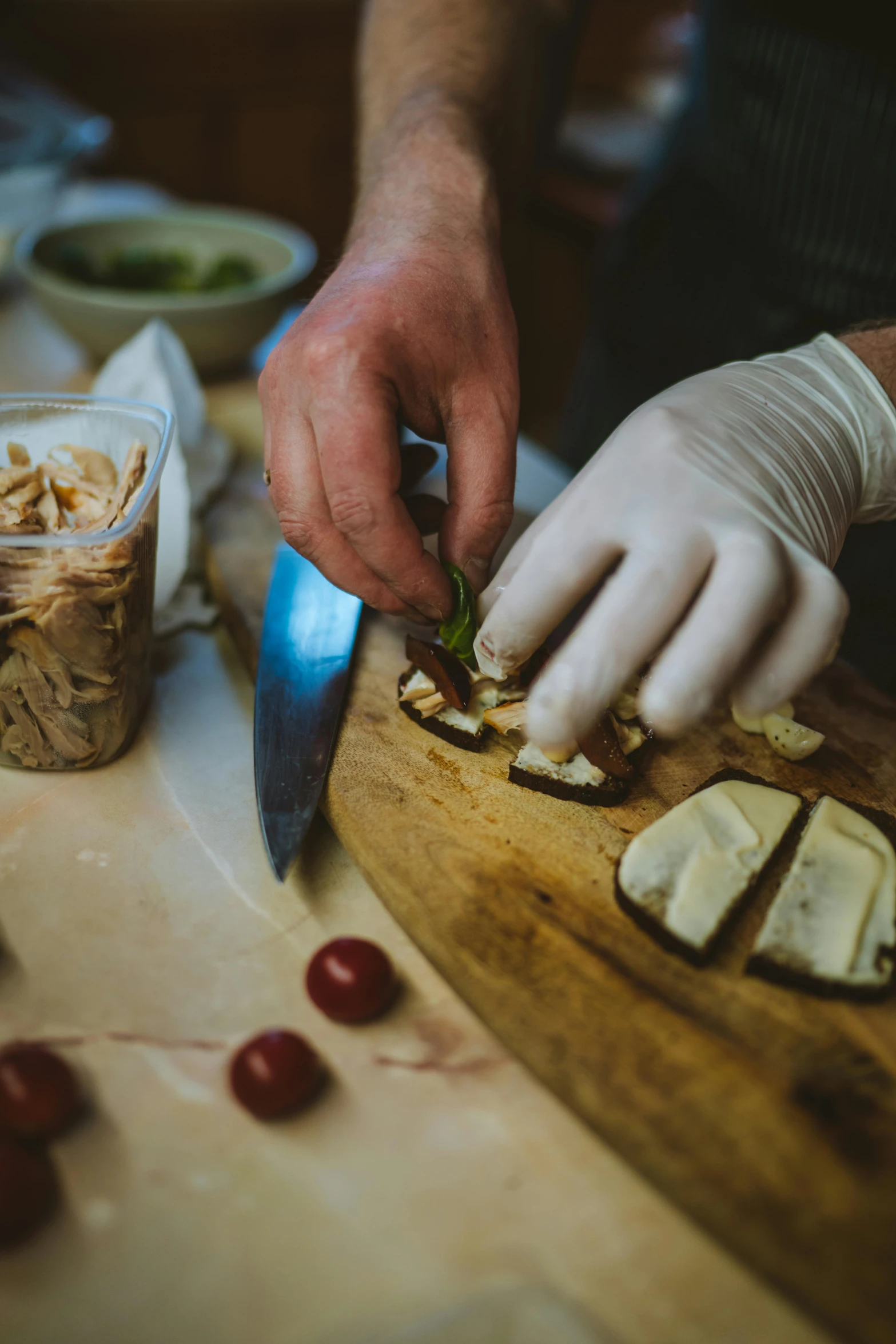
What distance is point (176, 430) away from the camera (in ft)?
6.79

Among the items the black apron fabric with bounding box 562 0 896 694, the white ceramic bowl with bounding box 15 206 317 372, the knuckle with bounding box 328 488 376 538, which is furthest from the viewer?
the white ceramic bowl with bounding box 15 206 317 372

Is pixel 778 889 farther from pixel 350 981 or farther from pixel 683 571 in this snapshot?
pixel 350 981

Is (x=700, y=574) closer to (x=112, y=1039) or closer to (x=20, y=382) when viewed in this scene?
(x=112, y=1039)

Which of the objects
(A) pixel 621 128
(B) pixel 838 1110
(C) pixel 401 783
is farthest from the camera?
(A) pixel 621 128

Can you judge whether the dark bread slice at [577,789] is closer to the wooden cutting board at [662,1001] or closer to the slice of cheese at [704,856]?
the wooden cutting board at [662,1001]

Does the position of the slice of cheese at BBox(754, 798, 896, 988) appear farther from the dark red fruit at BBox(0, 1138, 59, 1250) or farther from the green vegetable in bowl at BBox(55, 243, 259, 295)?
the green vegetable in bowl at BBox(55, 243, 259, 295)

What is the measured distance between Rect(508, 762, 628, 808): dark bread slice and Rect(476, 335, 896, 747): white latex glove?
0.21 metres

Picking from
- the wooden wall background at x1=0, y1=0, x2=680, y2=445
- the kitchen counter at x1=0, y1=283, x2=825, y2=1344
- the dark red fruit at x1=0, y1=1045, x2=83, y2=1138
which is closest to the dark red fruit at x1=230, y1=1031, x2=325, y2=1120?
the kitchen counter at x1=0, y1=283, x2=825, y2=1344

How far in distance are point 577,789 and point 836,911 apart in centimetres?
43

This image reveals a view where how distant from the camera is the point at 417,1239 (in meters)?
1.08

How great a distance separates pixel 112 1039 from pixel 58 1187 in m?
0.19

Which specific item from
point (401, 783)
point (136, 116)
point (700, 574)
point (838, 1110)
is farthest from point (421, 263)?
point (136, 116)

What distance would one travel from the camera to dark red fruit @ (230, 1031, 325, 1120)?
1153 mm

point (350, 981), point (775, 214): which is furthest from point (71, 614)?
point (775, 214)
